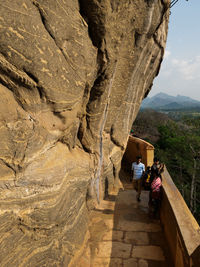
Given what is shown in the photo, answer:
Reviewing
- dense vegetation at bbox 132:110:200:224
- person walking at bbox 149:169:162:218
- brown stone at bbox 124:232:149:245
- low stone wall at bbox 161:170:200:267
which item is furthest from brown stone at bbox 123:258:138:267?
dense vegetation at bbox 132:110:200:224

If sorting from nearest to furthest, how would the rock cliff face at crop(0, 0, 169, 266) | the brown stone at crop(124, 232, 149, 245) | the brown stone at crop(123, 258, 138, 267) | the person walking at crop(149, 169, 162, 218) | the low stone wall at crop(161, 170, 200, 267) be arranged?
the rock cliff face at crop(0, 0, 169, 266) → the low stone wall at crop(161, 170, 200, 267) → the brown stone at crop(123, 258, 138, 267) → the brown stone at crop(124, 232, 149, 245) → the person walking at crop(149, 169, 162, 218)

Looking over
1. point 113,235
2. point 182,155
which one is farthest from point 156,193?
point 182,155

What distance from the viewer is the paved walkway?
363cm

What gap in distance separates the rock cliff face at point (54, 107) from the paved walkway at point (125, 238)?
399mm

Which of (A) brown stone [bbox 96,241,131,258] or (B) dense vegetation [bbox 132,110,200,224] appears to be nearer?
(A) brown stone [bbox 96,241,131,258]

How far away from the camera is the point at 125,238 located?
416cm

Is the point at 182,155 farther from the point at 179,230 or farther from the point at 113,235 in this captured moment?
the point at 179,230

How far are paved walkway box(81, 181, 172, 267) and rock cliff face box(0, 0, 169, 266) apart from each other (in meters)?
0.40

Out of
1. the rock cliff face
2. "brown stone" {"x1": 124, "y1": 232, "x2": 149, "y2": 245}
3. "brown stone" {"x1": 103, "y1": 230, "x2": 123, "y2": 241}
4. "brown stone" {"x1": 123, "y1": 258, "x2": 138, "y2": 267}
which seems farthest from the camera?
"brown stone" {"x1": 103, "y1": 230, "x2": 123, "y2": 241}

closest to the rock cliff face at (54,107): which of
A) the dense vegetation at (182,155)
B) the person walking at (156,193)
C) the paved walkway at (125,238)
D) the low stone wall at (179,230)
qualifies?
the paved walkway at (125,238)

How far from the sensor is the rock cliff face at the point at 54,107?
251 cm

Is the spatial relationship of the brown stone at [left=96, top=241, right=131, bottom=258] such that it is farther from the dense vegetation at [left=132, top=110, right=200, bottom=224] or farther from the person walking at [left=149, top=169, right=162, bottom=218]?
the dense vegetation at [left=132, top=110, right=200, bottom=224]

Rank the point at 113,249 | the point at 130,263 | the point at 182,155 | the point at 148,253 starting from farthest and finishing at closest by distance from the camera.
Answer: the point at 182,155 < the point at 113,249 < the point at 148,253 < the point at 130,263

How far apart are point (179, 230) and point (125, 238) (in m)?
1.44
